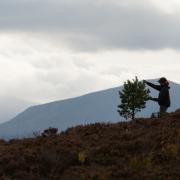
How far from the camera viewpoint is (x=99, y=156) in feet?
58.2

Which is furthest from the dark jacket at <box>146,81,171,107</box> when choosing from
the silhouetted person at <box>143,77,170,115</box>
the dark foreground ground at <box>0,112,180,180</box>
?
the dark foreground ground at <box>0,112,180,180</box>

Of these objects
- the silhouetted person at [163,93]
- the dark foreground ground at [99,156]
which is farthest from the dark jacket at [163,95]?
the dark foreground ground at [99,156]

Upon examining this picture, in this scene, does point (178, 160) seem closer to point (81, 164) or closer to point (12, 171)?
point (81, 164)

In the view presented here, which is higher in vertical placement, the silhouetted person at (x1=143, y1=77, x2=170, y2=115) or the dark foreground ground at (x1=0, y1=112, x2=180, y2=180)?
the silhouetted person at (x1=143, y1=77, x2=170, y2=115)

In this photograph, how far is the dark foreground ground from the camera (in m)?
16.0

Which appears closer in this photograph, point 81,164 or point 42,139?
point 81,164

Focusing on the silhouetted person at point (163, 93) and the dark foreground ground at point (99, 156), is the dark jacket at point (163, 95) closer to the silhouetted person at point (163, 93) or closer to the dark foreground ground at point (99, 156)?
the silhouetted person at point (163, 93)

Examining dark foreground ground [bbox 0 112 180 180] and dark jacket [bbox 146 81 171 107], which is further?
dark jacket [bbox 146 81 171 107]

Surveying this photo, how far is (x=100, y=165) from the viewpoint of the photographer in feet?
56.2

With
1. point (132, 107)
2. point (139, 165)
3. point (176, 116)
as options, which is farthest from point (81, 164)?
point (132, 107)

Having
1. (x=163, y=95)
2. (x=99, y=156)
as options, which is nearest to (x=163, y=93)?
(x=163, y=95)

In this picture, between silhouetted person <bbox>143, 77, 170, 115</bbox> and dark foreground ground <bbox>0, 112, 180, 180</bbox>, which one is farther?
silhouetted person <bbox>143, 77, 170, 115</bbox>

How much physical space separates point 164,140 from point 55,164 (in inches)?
127

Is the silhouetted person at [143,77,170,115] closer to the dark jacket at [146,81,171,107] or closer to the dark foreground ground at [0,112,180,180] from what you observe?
the dark jacket at [146,81,171,107]
